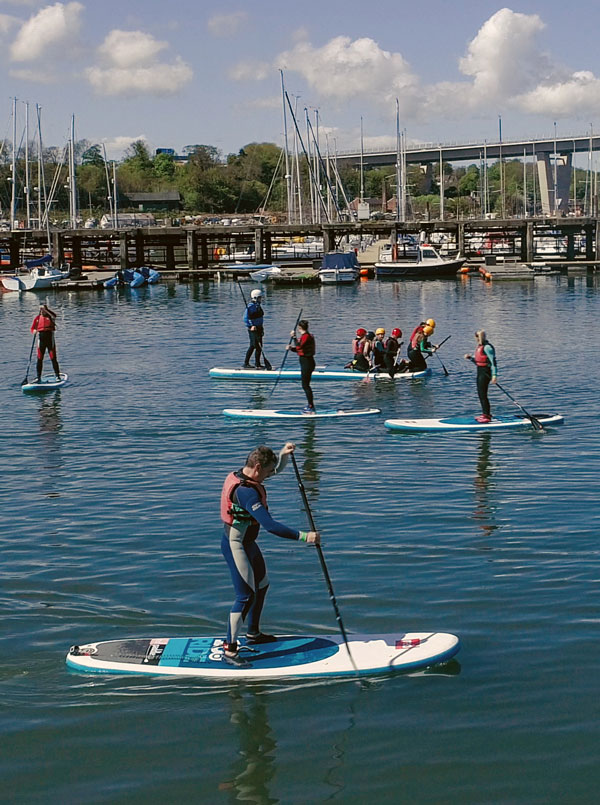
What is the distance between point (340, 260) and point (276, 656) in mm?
76946

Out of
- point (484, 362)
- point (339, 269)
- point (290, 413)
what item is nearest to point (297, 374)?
point (290, 413)

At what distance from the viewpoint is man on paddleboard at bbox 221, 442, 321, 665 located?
9.23 metres

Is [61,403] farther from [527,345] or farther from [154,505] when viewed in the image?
[527,345]

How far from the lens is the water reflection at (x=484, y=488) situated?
1492 centimetres

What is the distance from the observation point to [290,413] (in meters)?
23.7

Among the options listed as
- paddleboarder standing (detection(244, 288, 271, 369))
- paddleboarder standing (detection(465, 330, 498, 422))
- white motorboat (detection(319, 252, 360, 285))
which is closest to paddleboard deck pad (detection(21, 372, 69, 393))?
paddleboarder standing (detection(244, 288, 271, 369))

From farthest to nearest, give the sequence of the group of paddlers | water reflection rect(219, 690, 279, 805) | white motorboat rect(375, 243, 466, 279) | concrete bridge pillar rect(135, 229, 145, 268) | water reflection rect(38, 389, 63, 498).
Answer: concrete bridge pillar rect(135, 229, 145, 268) → white motorboat rect(375, 243, 466, 279) → the group of paddlers → water reflection rect(38, 389, 63, 498) → water reflection rect(219, 690, 279, 805)

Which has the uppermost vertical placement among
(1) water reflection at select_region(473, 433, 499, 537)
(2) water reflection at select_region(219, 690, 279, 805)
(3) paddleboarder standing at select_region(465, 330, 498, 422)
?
(3) paddleboarder standing at select_region(465, 330, 498, 422)

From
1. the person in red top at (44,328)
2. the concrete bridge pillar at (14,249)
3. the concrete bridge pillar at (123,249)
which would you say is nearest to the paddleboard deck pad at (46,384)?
the person in red top at (44,328)

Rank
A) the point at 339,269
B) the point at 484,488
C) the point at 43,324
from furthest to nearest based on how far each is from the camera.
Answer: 1. the point at 339,269
2. the point at 43,324
3. the point at 484,488

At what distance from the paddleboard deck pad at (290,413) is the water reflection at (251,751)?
14.1 metres

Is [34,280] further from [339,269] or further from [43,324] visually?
[43,324]

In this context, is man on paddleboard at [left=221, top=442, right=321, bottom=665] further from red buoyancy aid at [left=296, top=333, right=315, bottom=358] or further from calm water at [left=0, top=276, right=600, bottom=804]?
red buoyancy aid at [left=296, top=333, right=315, bottom=358]

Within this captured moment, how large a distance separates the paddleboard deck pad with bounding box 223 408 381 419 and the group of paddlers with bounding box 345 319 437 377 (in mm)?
4556
